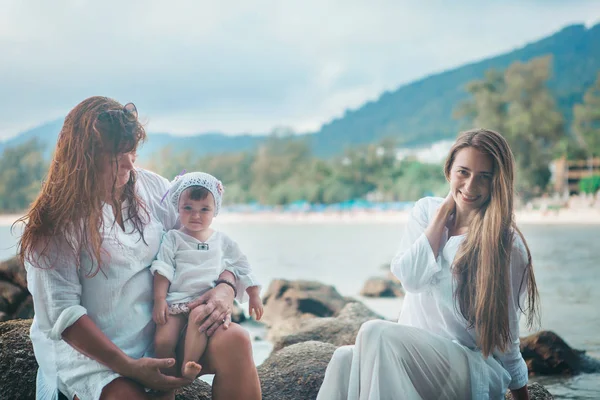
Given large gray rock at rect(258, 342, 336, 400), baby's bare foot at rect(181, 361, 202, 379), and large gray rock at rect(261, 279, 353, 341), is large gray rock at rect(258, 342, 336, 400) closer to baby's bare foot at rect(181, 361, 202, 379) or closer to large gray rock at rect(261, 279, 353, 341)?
baby's bare foot at rect(181, 361, 202, 379)

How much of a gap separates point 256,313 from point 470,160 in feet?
2.55

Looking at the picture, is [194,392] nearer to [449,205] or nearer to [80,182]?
[80,182]

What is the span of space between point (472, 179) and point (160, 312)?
0.95 m

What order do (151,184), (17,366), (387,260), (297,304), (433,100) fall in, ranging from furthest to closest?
(433,100) < (387,260) < (297,304) < (17,366) < (151,184)

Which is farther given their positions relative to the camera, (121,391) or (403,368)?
(403,368)

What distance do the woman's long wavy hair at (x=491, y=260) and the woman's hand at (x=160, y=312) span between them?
0.81m

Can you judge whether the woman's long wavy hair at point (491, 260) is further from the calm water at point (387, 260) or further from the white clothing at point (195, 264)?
the calm water at point (387, 260)

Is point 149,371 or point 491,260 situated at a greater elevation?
point 491,260

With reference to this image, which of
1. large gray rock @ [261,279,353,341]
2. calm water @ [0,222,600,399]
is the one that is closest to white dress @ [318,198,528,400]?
calm water @ [0,222,600,399]

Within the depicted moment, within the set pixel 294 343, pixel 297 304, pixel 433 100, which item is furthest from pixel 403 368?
pixel 433 100

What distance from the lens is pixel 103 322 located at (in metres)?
1.81

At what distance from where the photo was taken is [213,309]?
6.13 feet

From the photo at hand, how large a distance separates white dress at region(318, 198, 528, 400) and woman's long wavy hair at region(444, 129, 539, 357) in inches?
1.2

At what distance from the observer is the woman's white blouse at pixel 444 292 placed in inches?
76.4
